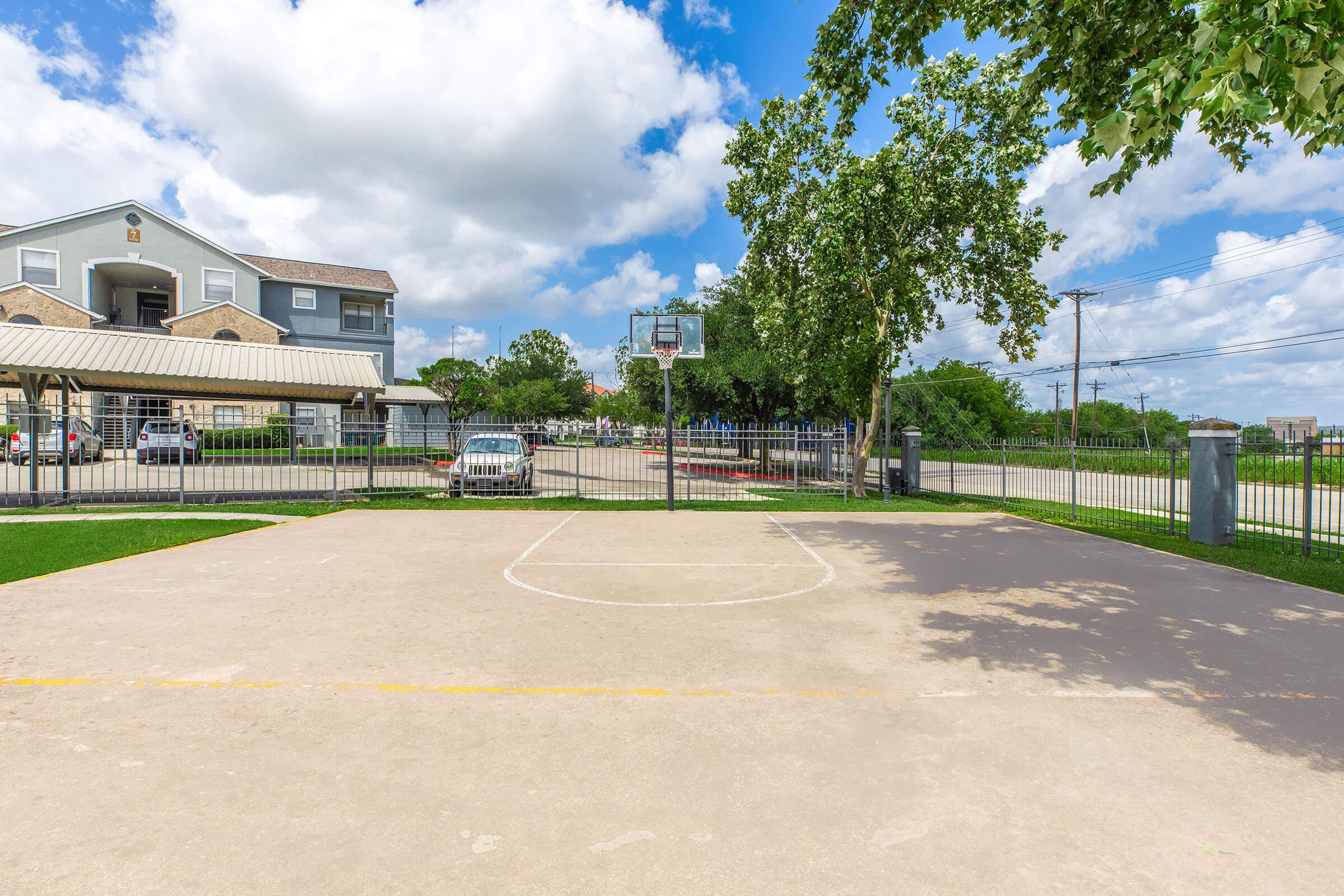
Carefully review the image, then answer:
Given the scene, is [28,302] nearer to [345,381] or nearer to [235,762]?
[345,381]

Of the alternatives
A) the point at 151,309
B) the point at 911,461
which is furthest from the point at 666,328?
the point at 151,309

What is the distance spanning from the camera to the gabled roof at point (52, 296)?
30.9m

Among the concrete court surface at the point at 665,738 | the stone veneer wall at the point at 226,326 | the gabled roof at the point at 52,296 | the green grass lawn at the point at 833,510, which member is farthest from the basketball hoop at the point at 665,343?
the gabled roof at the point at 52,296

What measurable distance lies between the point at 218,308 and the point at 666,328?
30.5 metres

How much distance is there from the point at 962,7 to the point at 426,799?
39.6ft

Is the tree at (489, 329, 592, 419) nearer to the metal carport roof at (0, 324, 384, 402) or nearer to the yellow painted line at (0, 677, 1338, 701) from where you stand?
the metal carport roof at (0, 324, 384, 402)

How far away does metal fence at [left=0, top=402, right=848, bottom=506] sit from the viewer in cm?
1622

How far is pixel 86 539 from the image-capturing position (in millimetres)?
10586

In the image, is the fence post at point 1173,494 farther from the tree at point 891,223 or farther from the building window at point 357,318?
the building window at point 357,318

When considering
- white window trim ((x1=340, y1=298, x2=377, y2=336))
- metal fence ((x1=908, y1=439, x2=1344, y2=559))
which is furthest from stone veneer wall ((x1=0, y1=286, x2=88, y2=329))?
metal fence ((x1=908, y1=439, x2=1344, y2=559))

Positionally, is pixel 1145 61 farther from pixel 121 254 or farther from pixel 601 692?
pixel 121 254

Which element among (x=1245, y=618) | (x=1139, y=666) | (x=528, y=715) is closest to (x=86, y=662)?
(x=528, y=715)

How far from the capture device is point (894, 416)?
6662 cm

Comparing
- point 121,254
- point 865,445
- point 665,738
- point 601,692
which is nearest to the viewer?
point 665,738
